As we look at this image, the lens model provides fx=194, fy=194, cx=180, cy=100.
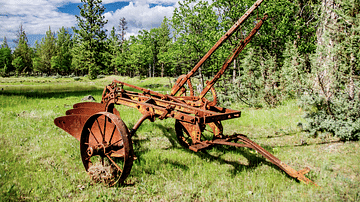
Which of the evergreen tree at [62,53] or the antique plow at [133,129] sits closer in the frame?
the antique plow at [133,129]

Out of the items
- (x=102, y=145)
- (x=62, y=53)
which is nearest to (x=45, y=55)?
(x=62, y=53)

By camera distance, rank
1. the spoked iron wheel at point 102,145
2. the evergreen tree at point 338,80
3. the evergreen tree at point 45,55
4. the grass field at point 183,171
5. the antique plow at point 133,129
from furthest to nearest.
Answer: the evergreen tree at point 45,55 < the evergreen tree at point 338,80 < the spoked iron wheel at point 102,145 < the grass field at point 183,171 < the antique plow at point 133,129

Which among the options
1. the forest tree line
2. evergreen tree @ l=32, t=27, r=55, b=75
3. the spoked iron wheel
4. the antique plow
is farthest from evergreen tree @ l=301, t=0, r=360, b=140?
evergreen tree @ l=32, t=27, r=55, b=75

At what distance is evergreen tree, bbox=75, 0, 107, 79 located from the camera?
44.5m

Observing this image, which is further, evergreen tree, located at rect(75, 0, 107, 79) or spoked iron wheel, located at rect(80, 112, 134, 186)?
evergreen tree, located at rect(75, 0, 107, 79)

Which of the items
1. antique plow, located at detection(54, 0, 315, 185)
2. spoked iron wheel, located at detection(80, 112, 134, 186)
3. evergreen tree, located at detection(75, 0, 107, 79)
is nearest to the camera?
antique plow, located at detection(54, 0, 315, 185)

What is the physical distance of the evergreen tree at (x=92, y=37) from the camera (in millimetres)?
44531

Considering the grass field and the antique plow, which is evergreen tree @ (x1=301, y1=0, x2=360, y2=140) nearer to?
the grass field

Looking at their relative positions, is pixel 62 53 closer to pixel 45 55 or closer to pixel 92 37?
pixel 45 55

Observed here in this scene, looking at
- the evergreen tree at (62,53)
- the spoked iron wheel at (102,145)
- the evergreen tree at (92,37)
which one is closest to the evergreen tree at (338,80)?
the spoked iron wheel at (102,145)

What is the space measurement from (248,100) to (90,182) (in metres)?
9.53

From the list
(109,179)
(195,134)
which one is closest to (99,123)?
(109,179)

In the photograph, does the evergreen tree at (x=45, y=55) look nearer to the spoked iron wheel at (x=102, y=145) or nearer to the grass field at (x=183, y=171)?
the grass field at (x=183, y=171)

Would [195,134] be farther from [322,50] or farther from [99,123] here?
[322,50]
